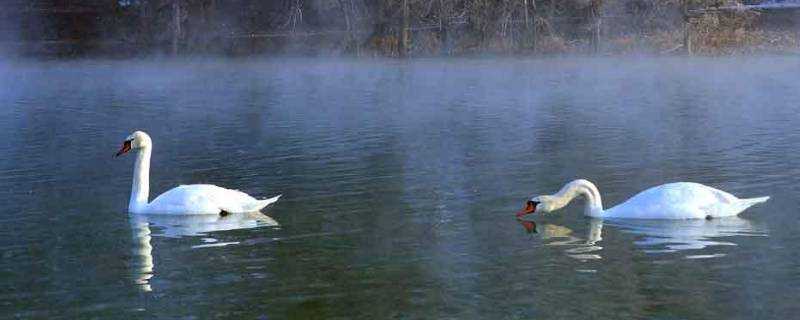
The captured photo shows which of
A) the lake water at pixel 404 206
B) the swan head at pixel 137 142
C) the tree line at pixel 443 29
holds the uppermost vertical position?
the swan head at pixel 137 142

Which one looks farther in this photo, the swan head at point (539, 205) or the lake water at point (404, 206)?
the swan head at point (539, 205)

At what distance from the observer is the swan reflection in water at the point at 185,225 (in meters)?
12.9

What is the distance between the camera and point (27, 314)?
10102 millimetres

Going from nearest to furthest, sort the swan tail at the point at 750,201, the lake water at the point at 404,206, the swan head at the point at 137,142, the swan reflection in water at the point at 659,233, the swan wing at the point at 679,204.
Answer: the lake water at the point at 404,206, the swan reflection in water at the point at 659,233, the swan wing at the point at 679,204, the swan tail at the point at 750,201, the swan head at the point at 137,142

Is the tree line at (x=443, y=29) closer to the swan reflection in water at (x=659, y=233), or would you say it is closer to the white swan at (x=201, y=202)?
the white swan at (x=201, y=202)

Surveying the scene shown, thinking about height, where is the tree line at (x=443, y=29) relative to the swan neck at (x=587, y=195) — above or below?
below

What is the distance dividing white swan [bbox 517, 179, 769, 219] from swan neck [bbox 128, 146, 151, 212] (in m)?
3.88

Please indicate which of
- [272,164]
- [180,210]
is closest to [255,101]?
[272,164]

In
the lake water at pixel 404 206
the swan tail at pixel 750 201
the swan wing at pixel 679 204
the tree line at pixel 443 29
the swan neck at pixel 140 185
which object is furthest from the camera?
the tree line at pixel 443 29

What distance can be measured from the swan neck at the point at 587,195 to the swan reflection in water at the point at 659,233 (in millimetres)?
160

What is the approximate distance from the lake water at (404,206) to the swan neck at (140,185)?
10.9 inches

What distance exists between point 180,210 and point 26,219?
4.90 ft

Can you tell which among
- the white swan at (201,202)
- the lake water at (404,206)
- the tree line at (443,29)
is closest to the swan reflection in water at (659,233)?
the lake water at (404,206)

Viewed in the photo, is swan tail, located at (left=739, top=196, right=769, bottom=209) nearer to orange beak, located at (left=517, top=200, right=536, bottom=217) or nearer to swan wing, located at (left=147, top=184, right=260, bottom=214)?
orange beak, located at (left=517, top=200, right=536, bottom=217)
